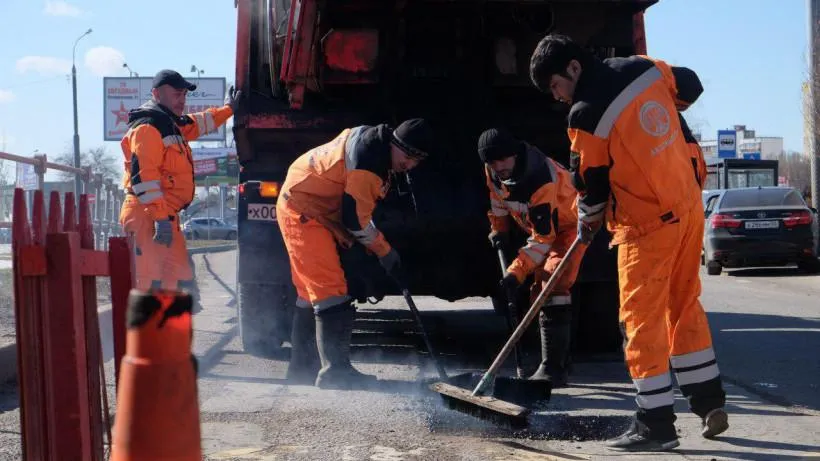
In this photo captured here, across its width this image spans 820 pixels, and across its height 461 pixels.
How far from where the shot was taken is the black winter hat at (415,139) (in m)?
5.62

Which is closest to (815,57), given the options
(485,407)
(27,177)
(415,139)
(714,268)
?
(714,268)

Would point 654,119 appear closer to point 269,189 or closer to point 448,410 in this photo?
point 448,410

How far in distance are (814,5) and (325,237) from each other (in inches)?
684

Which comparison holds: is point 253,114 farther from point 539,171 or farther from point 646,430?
point 646,430

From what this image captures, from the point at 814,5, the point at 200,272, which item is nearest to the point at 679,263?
the point at 200,272

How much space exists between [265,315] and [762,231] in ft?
36.5

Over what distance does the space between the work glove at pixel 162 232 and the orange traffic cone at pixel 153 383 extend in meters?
4.50

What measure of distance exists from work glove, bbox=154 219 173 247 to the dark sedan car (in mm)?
11696

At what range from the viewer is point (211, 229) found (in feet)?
186

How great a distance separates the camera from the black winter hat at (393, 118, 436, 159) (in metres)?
5.62

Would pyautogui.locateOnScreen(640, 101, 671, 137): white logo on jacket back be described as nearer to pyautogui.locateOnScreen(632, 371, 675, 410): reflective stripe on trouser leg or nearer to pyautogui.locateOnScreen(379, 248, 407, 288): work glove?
pyautogui.locateOnScreen(632, 371, 675, 410): reflective stripe on trouser leg

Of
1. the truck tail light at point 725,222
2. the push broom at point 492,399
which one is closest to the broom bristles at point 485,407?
the push broom at point 492,399

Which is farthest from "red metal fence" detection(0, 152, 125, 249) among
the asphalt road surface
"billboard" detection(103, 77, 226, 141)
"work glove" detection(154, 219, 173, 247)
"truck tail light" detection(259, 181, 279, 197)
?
"billboard" detection(103, 77, 226, 141)

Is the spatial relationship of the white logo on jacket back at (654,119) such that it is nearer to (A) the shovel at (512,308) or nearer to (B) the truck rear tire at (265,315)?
(A) the shovel at (512,308)
